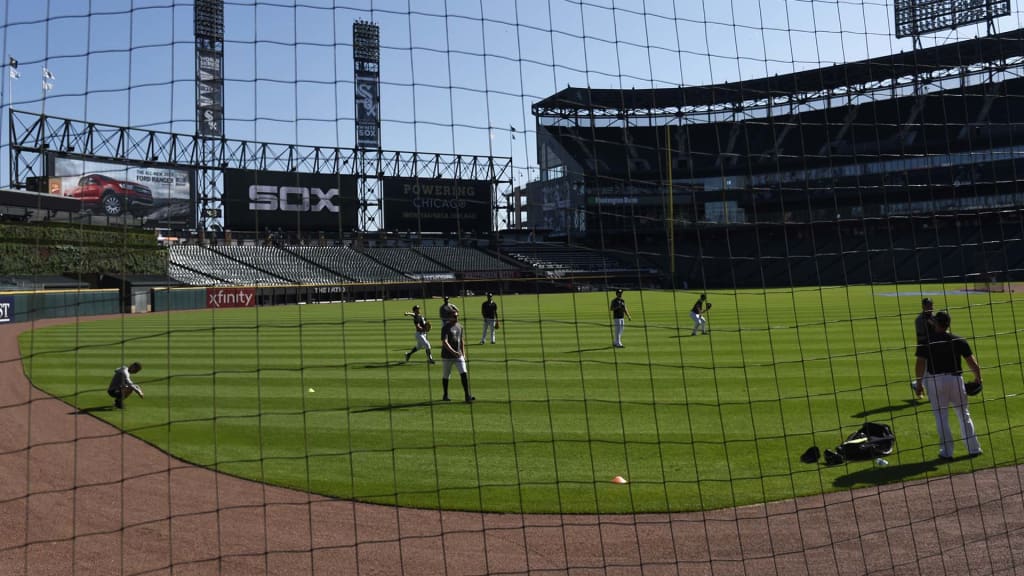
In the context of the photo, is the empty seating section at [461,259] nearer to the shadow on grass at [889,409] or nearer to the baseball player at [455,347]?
the baseball player at [455,347]

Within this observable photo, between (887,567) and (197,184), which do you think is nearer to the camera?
(887,567)

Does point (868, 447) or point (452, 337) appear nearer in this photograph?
point (868, 447)

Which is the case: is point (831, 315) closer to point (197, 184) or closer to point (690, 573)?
point (690, 573)

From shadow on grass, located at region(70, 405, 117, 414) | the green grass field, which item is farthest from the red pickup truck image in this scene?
shadow on grass, located at region(70, 405, 117, 414)

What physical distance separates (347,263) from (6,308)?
756 inches

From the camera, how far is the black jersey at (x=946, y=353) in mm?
8172

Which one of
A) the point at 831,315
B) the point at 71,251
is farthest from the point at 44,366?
the point at 831,315

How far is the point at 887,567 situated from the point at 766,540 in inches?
35.7

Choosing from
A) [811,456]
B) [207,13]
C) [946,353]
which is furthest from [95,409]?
[946,353]

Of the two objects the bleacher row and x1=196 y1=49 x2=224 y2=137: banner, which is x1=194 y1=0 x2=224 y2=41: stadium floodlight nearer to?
x1=196 y1=49 x2=224 y2=137: banner

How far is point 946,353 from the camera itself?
26.9 ft

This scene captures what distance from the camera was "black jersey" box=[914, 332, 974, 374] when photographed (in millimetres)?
8172

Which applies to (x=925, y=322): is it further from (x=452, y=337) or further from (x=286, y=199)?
(x=286, y=199)

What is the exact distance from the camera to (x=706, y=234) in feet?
177
